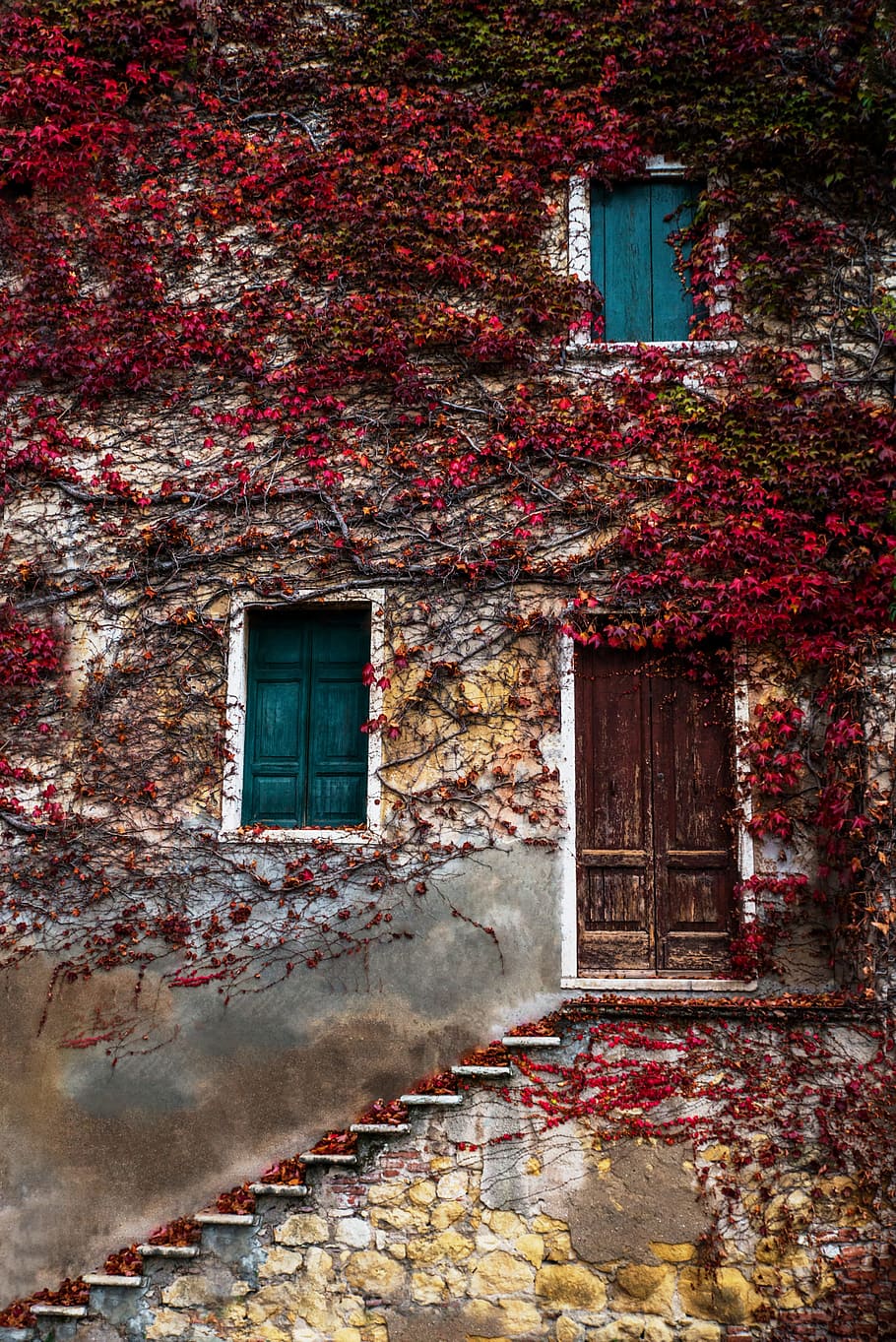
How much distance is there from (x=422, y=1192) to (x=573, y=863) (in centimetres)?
209

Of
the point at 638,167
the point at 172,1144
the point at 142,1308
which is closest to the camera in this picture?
the point at 142,1308

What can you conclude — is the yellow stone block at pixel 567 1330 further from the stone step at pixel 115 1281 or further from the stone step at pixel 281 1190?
the stone step at pixel 115 1281

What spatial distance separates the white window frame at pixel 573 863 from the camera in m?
6.45

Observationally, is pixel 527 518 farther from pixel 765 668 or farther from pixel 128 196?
pixel 128 196

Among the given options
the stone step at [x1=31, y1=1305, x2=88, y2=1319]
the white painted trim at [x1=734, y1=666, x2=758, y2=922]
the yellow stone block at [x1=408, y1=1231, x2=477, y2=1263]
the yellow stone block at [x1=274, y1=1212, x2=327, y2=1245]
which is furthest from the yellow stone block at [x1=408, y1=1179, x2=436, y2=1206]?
the white painted trim at [x1=734, y1=666, x2=758, y2=922]

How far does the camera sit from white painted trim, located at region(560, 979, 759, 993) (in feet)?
21.1

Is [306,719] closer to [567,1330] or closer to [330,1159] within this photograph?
[330,1159]

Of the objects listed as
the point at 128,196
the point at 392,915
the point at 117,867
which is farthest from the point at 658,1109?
the point at 128,196


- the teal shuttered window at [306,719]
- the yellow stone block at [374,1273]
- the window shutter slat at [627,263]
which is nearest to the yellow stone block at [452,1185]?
the yellow stone block at [374,1273]

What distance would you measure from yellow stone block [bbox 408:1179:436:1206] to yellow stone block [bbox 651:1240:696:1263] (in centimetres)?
120

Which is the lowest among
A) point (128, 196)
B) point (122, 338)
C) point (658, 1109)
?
point (658, 1109)

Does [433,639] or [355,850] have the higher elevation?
[433,639]

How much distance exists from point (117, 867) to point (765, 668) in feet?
14.3

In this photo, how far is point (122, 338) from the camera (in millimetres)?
7395
